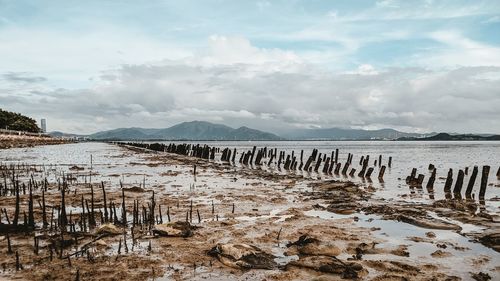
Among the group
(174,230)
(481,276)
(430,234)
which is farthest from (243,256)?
(430,234)

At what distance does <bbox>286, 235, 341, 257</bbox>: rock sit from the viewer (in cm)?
850

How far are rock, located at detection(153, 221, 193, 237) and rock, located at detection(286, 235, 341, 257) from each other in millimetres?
2523

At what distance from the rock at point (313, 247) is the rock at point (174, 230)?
2.52 meters

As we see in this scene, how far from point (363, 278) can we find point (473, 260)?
110 inches

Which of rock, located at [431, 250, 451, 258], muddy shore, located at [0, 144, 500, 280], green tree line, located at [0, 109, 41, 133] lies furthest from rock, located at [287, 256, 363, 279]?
green tree line, located at [0, 109, 41, 133]

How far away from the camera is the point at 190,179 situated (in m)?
23.9

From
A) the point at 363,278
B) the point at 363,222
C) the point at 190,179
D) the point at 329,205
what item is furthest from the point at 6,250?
the point at 190,179

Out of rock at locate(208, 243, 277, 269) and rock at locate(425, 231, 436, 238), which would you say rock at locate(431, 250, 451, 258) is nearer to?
rock at locate(425, 231, 436, 238)

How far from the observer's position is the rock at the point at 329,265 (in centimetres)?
728

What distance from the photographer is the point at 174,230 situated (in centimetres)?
972

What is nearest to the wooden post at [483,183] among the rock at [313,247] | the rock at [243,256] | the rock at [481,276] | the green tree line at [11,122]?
the rock at [481,276]

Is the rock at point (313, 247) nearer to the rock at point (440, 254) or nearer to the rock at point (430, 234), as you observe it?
the rock at point (440, 254)

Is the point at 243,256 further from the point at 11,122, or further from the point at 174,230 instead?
the point at 11,122

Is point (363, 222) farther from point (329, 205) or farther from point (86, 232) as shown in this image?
point (86, 232)
